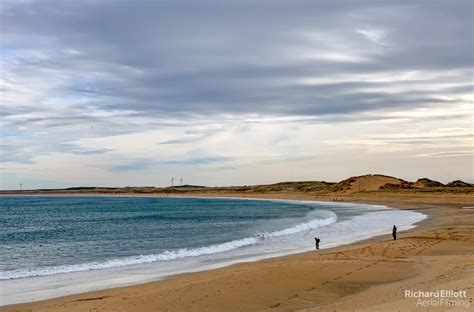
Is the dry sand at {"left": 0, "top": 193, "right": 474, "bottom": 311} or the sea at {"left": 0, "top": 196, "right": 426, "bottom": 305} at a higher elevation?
the dry sand at {"left": 0, "top": 193, "right": 474, "bottom": 311}

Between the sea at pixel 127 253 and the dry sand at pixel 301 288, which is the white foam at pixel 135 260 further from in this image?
the dry sand at pixel 301 288

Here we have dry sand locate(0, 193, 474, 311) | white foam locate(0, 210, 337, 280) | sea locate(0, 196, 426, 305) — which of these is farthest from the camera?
white foam locate(0, 210, 337, 280)

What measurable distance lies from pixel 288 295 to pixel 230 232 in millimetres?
27215

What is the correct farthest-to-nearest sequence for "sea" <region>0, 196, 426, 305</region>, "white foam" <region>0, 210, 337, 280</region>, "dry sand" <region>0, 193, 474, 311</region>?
"white foam" <region>0, 210, 337, 280</region> < "sea" <region>0, 196, 426, 305</region> < "dry sand" <region>0, 193, 474, 311</region>

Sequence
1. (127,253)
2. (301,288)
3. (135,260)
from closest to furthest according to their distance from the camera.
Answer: (301,288) < (135,260) < (127,253)

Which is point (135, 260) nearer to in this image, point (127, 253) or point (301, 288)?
point (127, 253)

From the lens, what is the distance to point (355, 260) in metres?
22.1

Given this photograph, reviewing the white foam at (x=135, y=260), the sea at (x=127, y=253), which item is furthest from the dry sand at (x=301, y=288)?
the white foam at (x=135, y=260)

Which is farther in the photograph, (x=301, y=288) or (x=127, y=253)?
(x=127, y=253)

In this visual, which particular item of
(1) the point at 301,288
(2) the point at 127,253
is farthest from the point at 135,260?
(1) the point at 301,288

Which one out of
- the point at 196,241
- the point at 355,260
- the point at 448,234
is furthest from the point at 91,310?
the point at 448,234

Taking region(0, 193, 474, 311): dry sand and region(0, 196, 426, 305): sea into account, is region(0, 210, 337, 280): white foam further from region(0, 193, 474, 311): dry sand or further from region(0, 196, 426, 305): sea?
region(0, 193, 474, 311): dry sand

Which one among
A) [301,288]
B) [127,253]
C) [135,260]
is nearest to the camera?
[301,288]

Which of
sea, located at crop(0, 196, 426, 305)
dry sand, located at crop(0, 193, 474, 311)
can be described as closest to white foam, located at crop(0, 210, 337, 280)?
sea, located at crop(0, 196, 426, 305)
